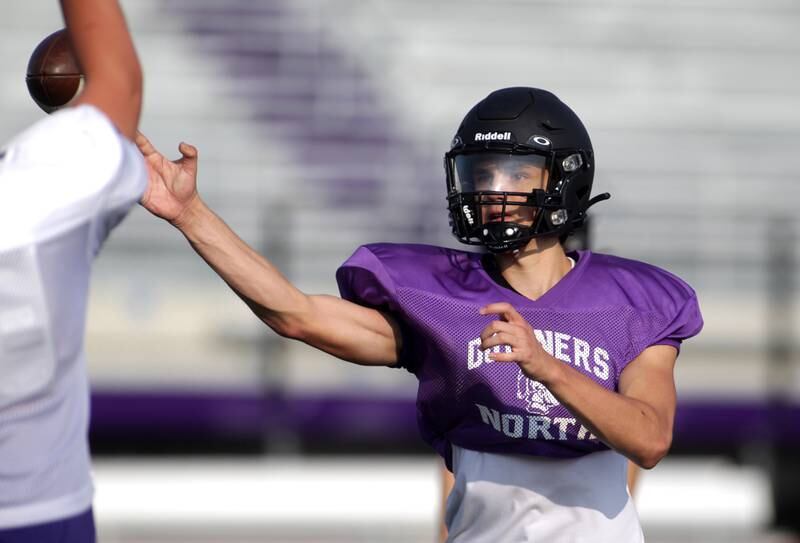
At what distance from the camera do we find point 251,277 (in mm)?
2902

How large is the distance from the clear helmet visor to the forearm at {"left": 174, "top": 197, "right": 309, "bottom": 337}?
0.45 meters

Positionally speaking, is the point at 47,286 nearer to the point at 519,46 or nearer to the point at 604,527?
the point at 604,527

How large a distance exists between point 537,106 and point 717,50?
26.3 feet

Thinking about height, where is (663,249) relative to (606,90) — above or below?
below

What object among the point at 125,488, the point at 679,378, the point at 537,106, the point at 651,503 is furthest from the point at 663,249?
the point at 537,106

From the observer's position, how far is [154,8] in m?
10.3

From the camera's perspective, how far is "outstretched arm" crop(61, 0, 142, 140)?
1988mm

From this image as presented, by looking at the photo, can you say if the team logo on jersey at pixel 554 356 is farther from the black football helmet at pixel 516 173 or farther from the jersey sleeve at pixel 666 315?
the black football helmet at pixel 516 173

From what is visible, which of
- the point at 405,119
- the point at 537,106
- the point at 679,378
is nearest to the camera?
the point at 537,106

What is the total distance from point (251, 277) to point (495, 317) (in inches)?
20.8

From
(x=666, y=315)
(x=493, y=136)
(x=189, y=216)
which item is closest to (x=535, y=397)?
(x=666, y=315)

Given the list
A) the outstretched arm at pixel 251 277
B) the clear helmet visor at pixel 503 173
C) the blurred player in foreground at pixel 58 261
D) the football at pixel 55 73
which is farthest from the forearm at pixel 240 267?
the blurred player in foreground at pixel 58 261

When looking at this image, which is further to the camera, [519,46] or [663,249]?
[519,46]

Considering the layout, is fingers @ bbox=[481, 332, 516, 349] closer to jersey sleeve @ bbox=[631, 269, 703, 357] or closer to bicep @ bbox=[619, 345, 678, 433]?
bicep @ bbox=[619, 345, 678, 433]
